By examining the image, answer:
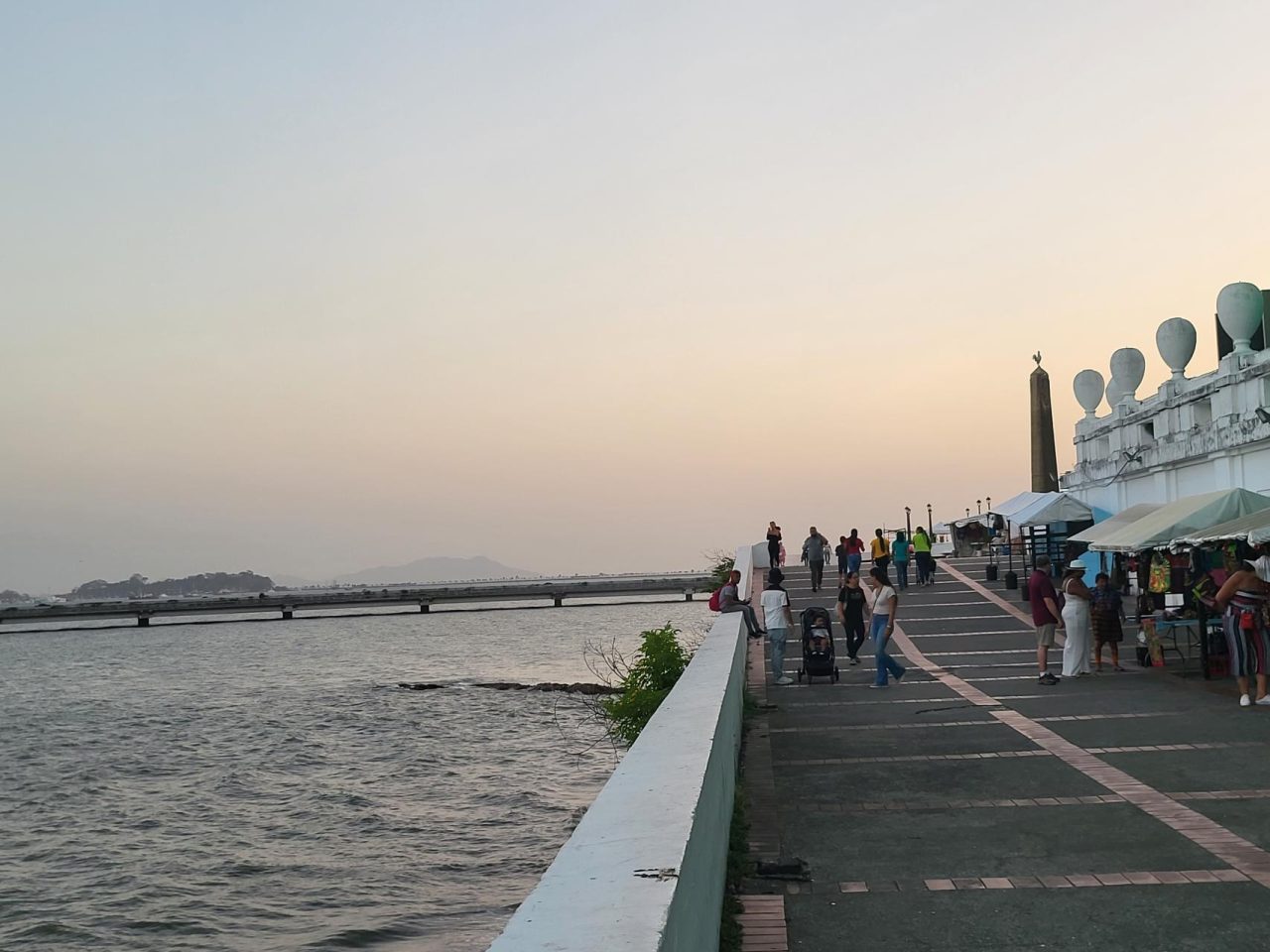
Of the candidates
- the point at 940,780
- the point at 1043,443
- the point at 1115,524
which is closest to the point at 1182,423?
the point at 1115,524

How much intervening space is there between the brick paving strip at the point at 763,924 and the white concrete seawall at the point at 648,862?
267 mm

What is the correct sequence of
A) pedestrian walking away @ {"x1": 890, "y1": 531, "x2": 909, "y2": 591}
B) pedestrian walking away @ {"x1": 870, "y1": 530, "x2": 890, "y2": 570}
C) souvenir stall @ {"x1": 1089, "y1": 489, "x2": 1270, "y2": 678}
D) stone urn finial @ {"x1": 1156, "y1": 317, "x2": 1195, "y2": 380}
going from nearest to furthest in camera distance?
souvenir stall @ {"x1": 1089, "y1": 489, "x2": 1270, "y2": 678}
stone urn finial @ {"x1": 1156, "y1": 317, "x2": 1195, "y2": 380}
pedestrian walking away @ {"x1": 890, "y1": 531, "x2": 909, "y2": 591}
pedestrian walking away @ {"x1": 870, "y1": 530, "x2": 890, "y2": 570}

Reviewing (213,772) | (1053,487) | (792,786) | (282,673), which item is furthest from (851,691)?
(282,673)

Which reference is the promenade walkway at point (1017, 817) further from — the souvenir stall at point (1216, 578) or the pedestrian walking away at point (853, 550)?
the pedestrian walking away at point (853, 550)

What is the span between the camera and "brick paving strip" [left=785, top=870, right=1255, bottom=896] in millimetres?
6922

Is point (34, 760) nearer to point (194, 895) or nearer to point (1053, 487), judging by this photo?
point (194, 895)

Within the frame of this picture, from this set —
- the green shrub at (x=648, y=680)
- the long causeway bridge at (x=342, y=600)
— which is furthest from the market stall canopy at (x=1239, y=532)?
the long causeway bridge at (x=342, y=600)

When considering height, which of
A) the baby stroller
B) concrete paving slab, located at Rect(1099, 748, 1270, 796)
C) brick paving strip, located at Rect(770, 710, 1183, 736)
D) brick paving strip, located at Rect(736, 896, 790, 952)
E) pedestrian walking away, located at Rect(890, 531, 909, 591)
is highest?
pedestrian walking away, located at Rect(890, 531, 909, 591)

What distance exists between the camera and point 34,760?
37219mm

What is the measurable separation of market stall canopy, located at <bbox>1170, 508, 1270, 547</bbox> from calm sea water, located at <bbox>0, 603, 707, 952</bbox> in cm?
1021

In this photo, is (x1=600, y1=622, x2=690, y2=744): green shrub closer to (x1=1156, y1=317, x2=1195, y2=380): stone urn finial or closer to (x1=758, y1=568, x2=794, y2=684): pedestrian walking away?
(x1=758, y1=568, x2=794, y2=684): pedestrian walking away

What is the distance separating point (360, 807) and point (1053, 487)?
3471cm

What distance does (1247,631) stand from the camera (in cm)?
1345

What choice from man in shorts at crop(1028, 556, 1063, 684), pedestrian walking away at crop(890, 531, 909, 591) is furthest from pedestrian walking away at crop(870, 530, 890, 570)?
man in shorts at crop(1028, 556, 1063, 684)
